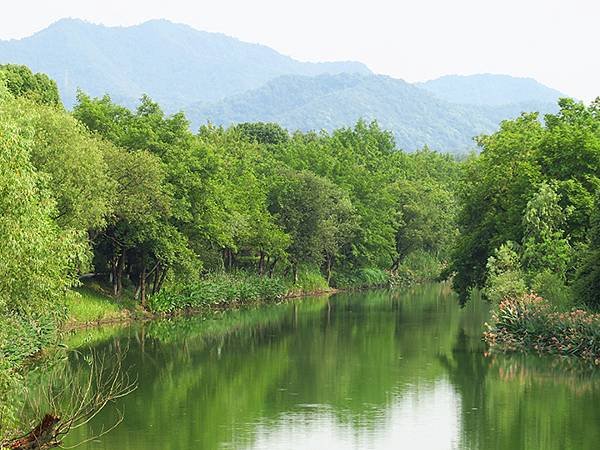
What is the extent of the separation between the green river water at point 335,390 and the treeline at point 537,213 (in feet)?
11.9

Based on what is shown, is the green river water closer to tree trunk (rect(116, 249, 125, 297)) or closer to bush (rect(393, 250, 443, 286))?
tree trunk (rect(116, 249, 125, 297))

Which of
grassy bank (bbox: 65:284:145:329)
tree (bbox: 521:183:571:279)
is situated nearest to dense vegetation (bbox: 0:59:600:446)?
tree (bbox: 521:183:571:279)

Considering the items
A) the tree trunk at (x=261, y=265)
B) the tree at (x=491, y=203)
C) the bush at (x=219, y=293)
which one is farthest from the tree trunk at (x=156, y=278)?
the tree at (x=491, y=203)

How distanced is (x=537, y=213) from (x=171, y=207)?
2123 cm

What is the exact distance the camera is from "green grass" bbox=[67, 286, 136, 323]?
51.0 metres

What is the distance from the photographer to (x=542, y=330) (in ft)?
143

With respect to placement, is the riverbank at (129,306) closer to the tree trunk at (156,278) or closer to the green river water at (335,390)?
the tree trunk at (156,278)

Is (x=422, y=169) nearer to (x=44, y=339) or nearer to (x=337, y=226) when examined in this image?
(x=337, y=226)

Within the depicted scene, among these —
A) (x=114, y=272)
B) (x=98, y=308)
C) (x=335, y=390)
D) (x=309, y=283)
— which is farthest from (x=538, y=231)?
(x=309, y=283)

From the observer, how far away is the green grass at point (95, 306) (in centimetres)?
5103

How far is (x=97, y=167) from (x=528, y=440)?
26.4 metres

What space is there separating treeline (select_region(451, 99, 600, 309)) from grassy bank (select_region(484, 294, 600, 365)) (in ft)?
3.22

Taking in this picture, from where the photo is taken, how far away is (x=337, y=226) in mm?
83500

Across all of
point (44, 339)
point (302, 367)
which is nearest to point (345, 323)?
point (302, 367)
